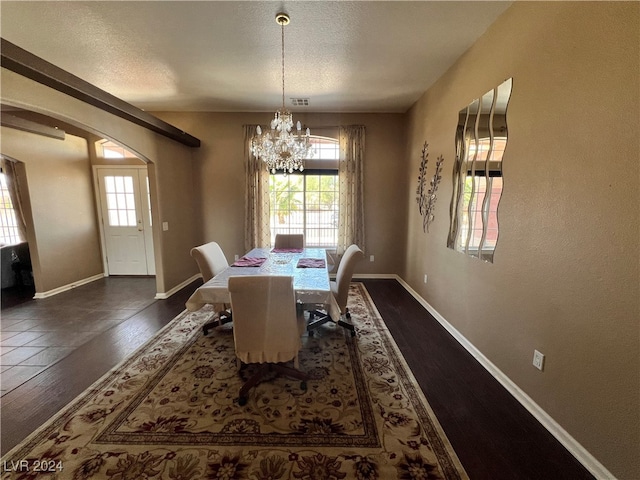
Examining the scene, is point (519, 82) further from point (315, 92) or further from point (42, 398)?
point (42, 398)

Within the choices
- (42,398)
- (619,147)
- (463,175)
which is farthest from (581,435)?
(42,398)

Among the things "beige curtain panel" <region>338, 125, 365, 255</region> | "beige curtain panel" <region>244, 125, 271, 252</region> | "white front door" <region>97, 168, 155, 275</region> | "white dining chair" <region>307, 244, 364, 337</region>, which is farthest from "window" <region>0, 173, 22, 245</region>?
"beige curtain panel" <region>338, 125, 365, 255</region>

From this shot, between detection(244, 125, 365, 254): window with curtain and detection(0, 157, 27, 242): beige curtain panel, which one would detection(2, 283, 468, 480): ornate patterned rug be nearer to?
detection(244, 125, 365, 254): window with curtain

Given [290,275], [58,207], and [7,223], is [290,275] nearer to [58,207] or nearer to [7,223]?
[58,207]

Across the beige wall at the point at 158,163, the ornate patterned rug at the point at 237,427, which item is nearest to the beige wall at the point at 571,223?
the ornate patterned rug at the point at 237,427

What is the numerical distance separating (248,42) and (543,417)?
12.6 feet

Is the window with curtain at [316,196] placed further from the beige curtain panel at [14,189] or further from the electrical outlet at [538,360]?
the beige curtain panel at [14,189]

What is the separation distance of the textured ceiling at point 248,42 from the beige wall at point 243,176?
84 cm

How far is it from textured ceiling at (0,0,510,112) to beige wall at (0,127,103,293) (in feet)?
5.07

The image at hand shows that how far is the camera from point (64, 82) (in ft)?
7.13

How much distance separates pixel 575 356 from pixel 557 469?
24.3 inches

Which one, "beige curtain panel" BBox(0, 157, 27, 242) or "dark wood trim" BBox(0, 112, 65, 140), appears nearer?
"dark wood trim" BBox(0, 112, 65, 140)

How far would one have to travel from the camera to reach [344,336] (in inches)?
111

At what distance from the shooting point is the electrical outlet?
1.73 m
